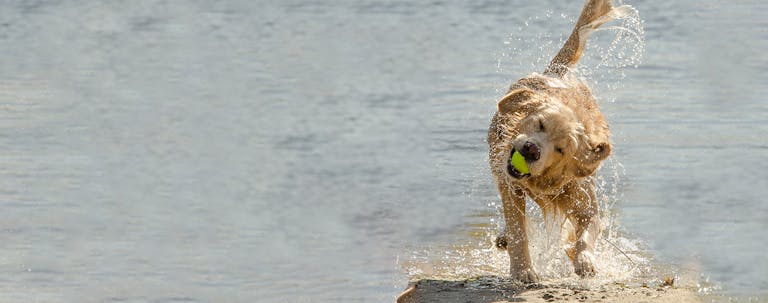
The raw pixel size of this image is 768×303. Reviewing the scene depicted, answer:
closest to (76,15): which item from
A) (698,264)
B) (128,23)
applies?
(128,23)

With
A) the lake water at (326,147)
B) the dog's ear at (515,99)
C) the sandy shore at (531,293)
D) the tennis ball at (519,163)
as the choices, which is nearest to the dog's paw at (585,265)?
the sandy shore at (531,293)

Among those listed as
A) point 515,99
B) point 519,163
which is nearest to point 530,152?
point 519,163

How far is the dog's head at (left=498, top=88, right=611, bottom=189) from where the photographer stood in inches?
281

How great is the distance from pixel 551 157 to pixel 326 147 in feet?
14.0

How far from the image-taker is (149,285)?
7793 mm

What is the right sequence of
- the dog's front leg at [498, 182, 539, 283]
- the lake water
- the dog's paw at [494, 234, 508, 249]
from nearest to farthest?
the dog's front leg at [498, 182, 539, 283] → the lake water → the dog's paw at [494, 234, 508, 249]

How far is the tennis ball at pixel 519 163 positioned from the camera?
710 cm

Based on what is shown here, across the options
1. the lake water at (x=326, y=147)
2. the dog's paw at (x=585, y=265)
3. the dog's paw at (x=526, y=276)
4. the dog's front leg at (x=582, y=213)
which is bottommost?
the lake water at (x=326, y=147)

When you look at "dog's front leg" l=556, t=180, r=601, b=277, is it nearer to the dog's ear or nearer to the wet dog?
the wet dog

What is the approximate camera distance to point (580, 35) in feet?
28.8

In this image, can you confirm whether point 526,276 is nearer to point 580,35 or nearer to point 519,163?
point 519,163

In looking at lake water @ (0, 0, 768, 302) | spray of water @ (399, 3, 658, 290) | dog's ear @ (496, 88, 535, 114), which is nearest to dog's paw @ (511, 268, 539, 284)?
spray of water @ (399, 3, 658, 290)

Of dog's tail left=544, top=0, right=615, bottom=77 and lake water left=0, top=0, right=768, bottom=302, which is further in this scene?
dog's tail left=544, top=0, right=615, bottom=77

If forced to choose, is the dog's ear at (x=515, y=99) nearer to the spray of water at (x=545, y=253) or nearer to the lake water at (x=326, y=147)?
the spray of water at (x=545, y=253)
